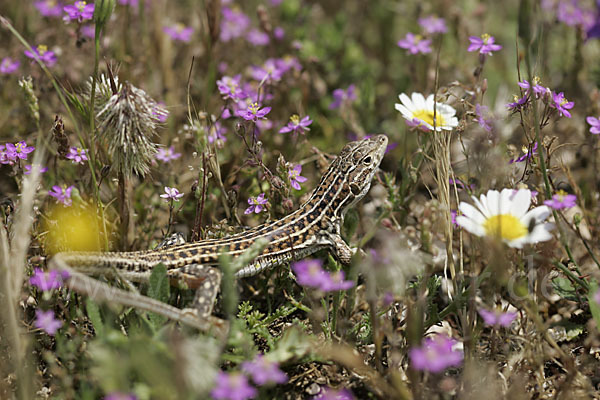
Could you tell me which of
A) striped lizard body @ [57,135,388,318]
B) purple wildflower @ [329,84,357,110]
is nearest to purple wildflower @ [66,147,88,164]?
striped lizard body @ [57,135,388,318]

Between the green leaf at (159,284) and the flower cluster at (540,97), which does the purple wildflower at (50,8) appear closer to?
the green leaf at (159,284)

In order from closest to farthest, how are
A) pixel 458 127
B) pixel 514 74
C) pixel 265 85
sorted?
pixel 458 127 < pixel 265 85 < pixel 514 74

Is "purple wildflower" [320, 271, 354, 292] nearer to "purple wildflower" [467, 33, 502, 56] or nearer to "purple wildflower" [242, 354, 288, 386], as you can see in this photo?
"purple wildflower" [242, 354, 288, 386]

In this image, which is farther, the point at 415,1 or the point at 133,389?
the point at 415,1

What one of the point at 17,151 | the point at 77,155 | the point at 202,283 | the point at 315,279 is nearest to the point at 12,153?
the point at 17,151

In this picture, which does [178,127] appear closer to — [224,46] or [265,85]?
[265,85]

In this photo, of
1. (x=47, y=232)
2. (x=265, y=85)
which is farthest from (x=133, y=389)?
(x=265, y=85)
